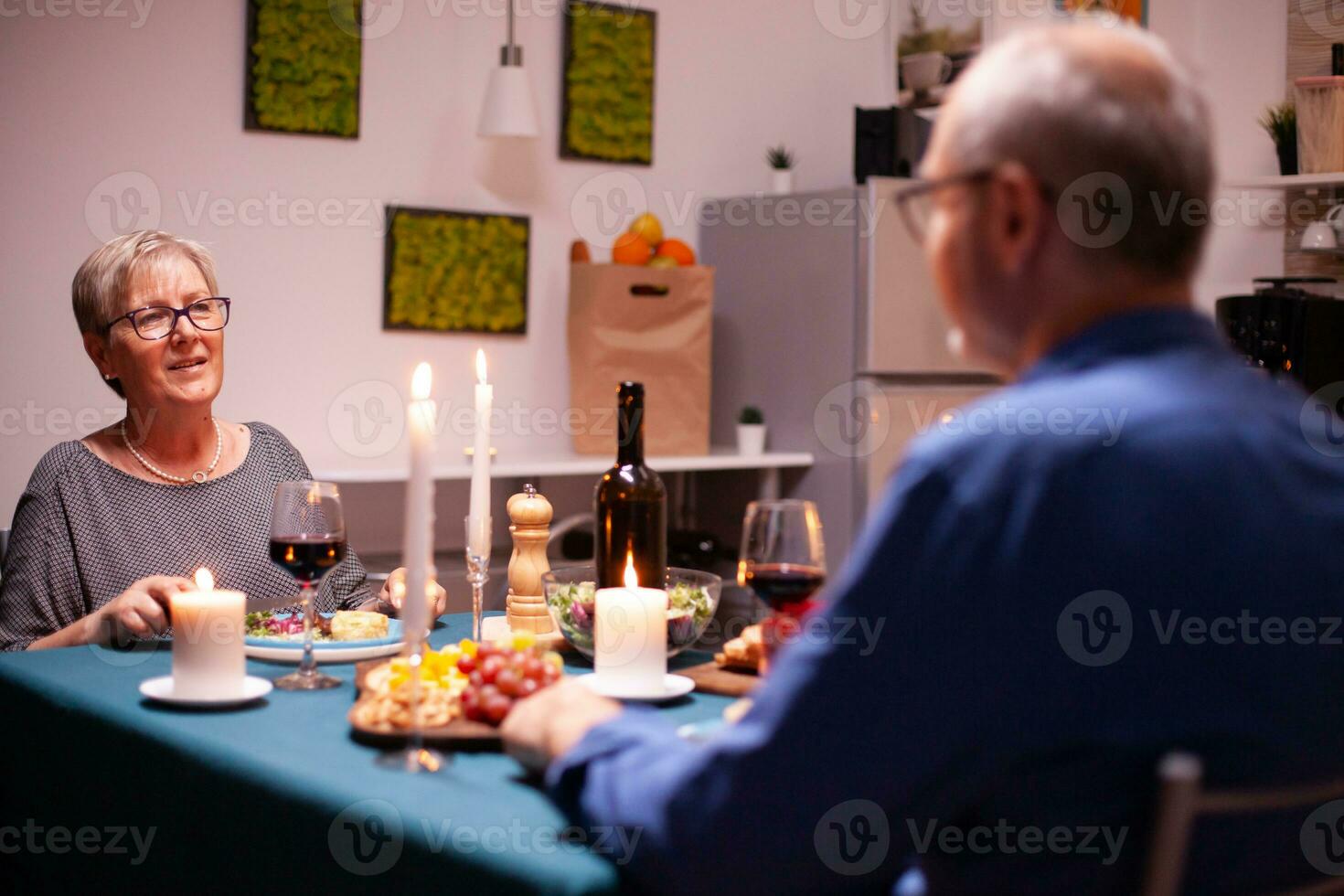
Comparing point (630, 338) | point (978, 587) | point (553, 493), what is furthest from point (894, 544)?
point (553, 493)

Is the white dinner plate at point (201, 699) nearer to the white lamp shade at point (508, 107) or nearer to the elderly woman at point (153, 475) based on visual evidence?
the elderly woman at point (153, 475)

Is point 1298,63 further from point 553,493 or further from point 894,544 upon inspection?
Answer: point 894,544

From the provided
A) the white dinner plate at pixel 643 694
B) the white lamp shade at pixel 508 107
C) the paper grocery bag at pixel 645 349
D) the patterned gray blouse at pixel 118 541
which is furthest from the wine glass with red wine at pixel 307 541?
the white lamp shade at pixel 508 107

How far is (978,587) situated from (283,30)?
10.3 feet

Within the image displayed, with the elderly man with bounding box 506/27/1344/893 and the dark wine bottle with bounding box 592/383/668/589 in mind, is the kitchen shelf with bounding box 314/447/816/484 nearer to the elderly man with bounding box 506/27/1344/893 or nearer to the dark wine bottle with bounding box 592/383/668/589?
the dark wine bottle with bounding box 592/383/668/589

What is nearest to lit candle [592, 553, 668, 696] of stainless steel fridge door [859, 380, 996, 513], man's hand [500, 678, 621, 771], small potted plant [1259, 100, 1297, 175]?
man's hand [500, 678, 621, 771]

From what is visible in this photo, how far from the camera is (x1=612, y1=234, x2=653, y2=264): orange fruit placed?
3.84 m

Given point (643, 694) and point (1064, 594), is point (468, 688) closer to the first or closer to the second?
point (643, 694)

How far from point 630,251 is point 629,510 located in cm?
230

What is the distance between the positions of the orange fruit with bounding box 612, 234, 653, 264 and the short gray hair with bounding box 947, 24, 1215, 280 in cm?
293

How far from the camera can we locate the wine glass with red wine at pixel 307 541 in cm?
147

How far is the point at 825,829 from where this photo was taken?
890mm

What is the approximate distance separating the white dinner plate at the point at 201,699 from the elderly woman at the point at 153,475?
0.56 metres

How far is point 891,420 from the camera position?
387cm
